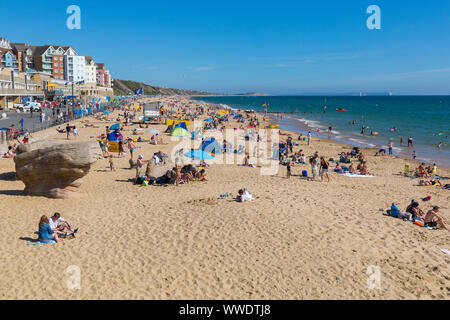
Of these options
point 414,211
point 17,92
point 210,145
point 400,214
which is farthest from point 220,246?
point 17,92

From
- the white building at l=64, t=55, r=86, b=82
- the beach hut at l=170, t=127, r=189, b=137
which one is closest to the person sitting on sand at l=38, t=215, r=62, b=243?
the beach hut at l=170, t=127, r=189, b=137

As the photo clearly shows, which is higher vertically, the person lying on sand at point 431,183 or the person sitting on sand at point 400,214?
the person lying on sand at point 431,183

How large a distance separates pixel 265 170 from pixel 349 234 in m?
8.38

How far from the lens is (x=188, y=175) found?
540 inches

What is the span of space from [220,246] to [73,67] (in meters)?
89.6

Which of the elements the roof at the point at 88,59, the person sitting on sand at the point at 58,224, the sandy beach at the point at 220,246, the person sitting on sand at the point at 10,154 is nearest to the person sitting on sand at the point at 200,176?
the sandy beach at the point at 220,246

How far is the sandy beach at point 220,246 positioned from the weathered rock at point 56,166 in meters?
0.38

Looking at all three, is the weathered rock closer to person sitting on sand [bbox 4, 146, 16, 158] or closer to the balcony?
person sitting on sand [bbox 4, 146, 16, 158]

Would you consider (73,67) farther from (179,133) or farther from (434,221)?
(434,221)

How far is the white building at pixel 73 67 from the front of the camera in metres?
83.2

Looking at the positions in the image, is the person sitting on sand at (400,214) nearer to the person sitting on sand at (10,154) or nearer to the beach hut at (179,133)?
the beach hut at (179,133)

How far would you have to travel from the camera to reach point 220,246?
7648 mm
